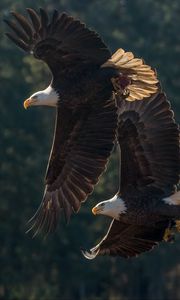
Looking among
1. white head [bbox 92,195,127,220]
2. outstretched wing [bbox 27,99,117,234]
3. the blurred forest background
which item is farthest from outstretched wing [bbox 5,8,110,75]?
the blurred forest background

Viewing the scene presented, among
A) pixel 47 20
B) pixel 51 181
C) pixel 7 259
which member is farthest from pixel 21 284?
pixel 47 20

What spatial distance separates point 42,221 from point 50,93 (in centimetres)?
133

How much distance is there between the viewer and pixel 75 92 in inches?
483

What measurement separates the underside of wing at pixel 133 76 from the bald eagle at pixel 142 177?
40 cm

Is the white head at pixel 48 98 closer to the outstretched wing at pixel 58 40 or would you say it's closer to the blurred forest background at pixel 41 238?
the outstretched wing at pixel 58 40

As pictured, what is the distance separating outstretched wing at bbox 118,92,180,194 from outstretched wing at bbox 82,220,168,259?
1.30 ft

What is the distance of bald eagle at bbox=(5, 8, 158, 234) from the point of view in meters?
11.7

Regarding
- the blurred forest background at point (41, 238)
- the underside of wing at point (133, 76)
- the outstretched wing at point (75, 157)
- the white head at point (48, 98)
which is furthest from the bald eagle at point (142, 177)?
the blurred forest background at point (41, 238)

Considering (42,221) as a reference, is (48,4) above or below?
above

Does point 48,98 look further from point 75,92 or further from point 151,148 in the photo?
point 151,148

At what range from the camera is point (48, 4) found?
3281cm

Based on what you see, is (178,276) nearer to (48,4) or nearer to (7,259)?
(7,259)

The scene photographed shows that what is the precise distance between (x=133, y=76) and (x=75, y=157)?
137 cm

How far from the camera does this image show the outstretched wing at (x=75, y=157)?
12.6 m
